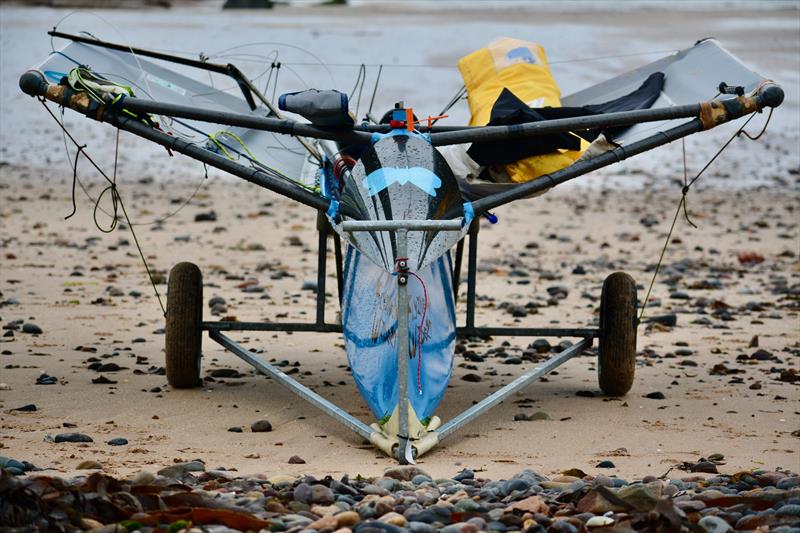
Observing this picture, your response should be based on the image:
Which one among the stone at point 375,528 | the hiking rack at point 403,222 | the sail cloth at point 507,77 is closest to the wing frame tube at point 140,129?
the hiking rack at point 403,222

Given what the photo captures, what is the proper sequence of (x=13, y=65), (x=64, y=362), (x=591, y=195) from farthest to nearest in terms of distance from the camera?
(x=13, y=65) < (x=591, y=195) < (x=64, y=362)

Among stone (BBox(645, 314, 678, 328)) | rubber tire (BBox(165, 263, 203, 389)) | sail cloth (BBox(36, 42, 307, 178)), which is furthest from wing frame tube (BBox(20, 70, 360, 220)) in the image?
stone (BBox(645, 314, 678, 328))

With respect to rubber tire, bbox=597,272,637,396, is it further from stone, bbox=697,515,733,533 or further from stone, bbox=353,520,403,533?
stone, bbox=353,520,403,533

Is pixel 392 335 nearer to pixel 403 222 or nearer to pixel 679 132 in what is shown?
pixel 403 222

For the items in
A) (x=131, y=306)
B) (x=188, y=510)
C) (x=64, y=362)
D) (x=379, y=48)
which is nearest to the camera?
(x=188, y=510)

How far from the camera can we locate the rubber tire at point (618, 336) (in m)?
7.06

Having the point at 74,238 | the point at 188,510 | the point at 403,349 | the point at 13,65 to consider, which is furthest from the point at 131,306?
the point at 13,65

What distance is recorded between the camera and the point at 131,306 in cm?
985

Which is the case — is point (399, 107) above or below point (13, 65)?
below

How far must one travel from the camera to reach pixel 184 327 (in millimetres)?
7082

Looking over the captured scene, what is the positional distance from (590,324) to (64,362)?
3.86 meters

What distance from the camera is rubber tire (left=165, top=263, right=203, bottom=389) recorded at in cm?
707

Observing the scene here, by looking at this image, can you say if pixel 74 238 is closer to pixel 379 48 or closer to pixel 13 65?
pixel 13 65

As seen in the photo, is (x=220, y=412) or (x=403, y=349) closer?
(x=403, y=349)
